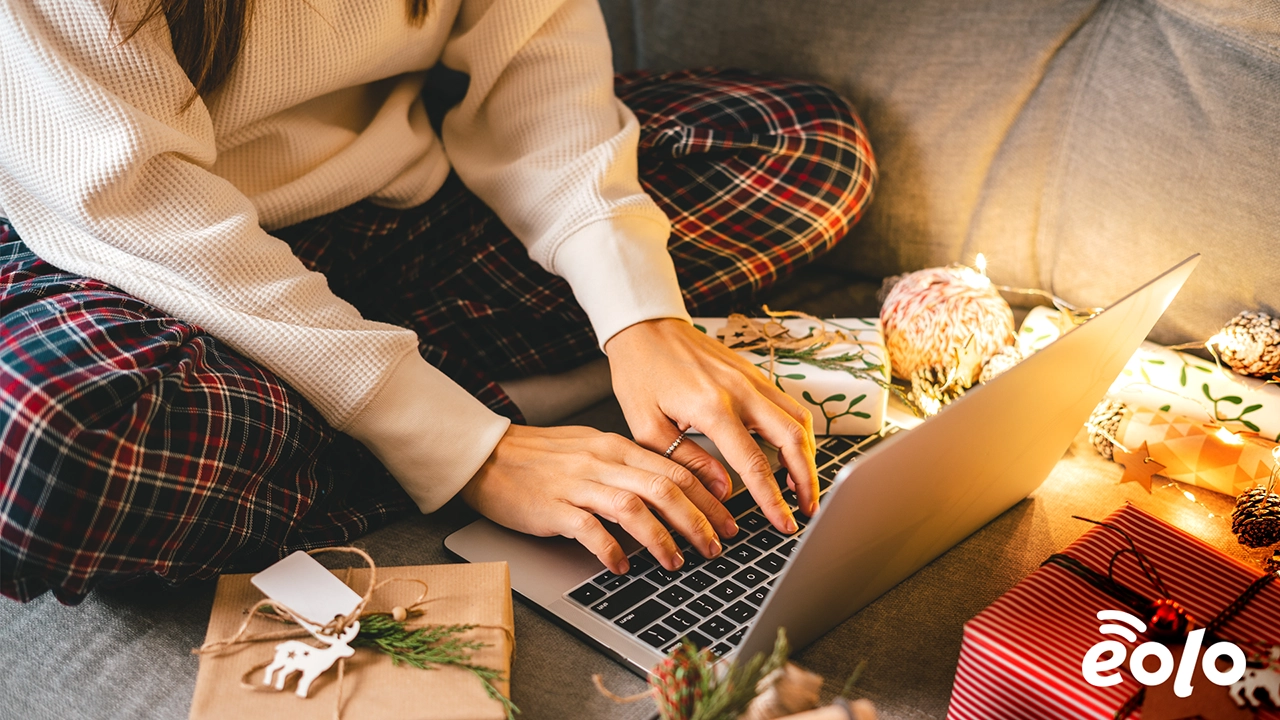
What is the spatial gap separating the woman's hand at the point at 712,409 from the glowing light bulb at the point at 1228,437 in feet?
1.30

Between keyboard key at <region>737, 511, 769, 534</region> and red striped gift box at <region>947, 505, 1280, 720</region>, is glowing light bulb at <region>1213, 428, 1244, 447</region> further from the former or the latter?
keyboard key at <region>737, 511, 769, 534</region>

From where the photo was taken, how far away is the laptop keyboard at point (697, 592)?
2.10 feet

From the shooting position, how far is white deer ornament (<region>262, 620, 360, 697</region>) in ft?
1.78

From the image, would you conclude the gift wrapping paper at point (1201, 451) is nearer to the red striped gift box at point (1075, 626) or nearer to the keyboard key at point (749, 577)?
the red striped gift box at point (1075, 626)

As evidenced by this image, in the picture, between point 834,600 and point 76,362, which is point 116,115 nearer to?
point 76,362

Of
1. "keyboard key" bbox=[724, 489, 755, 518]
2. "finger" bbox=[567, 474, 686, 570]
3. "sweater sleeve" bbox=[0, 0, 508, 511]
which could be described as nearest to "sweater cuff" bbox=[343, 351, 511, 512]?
"sweater sleeve" bbox=[0, 0, 508, 511]

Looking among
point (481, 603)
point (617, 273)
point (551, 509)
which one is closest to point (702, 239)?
point (617, 273)

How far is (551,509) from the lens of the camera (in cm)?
72

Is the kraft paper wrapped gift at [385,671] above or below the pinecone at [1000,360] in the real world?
above

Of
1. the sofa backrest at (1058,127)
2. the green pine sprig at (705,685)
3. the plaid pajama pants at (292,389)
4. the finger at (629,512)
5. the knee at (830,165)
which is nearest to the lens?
the green pine sprig at (705,685)

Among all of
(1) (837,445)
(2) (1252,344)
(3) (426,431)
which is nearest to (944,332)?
(1) (837,445)

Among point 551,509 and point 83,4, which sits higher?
point 83,4

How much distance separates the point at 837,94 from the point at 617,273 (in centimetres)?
52

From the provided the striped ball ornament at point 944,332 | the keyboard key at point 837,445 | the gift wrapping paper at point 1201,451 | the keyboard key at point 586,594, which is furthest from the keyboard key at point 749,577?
the gift wrapping paper at point 1201,451
